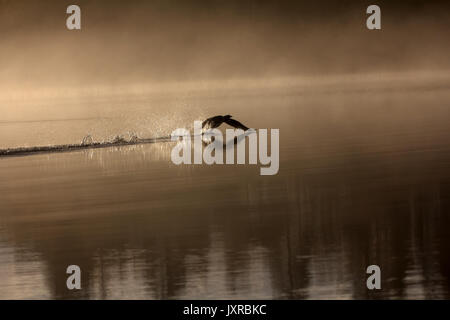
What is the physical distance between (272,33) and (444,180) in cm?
10580

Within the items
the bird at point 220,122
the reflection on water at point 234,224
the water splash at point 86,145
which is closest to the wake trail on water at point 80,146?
the water splash at point 86,145

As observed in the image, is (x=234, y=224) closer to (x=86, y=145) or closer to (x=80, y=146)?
(x=80, y=146)

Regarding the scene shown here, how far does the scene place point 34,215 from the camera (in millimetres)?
20297

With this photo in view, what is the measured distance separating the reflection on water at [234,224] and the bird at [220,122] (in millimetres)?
4864

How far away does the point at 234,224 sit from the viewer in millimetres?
18125

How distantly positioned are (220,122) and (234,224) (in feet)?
55.7
